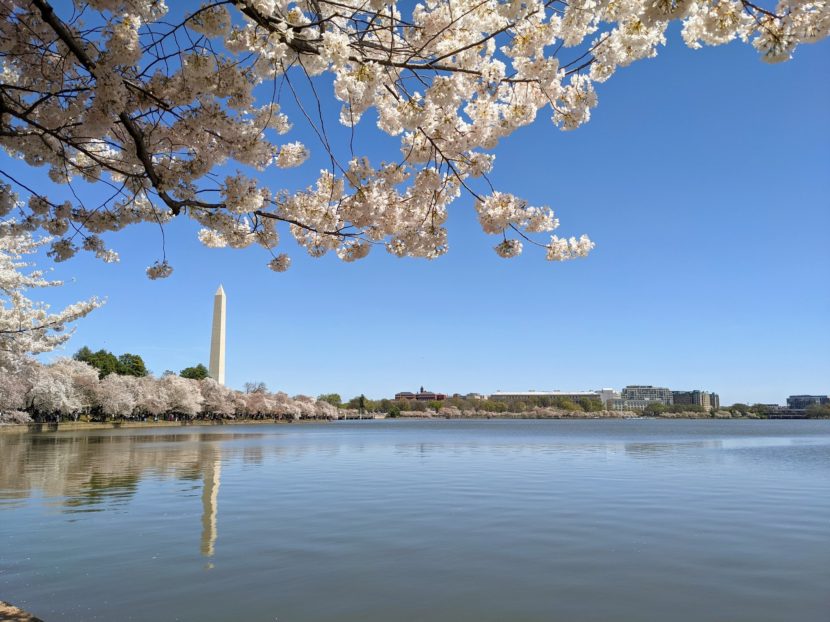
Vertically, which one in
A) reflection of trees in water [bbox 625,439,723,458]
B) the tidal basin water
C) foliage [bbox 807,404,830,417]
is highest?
the tidal basin water

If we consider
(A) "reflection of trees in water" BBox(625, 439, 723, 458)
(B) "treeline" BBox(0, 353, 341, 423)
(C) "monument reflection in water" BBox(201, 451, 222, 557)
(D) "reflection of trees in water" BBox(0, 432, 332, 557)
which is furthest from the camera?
(B) "treeline" BBox(0, 353, 341, 423)

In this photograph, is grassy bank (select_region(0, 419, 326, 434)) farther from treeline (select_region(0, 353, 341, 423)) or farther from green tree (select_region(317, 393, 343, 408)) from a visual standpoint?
green tree (select_region(317, 393, 343, 408))

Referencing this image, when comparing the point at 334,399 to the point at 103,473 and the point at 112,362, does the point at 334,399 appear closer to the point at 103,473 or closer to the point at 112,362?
the point at 112,362

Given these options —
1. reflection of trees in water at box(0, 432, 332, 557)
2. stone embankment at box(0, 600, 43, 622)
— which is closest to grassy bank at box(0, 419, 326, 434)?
reflection of trees in water at box(0, 432, 332, 557)

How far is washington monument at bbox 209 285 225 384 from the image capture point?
7969cm

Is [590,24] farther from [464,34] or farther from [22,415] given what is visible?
[22,415]

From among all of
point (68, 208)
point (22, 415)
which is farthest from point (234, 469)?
point (22, 415)

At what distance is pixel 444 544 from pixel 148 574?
13.8 feet

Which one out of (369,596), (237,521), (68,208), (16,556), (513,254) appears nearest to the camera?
(513,254)

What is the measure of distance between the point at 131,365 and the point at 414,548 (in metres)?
88.2

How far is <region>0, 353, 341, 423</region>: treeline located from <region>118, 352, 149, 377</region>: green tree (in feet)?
15.5

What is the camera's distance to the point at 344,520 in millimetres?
11102

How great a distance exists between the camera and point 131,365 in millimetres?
86625

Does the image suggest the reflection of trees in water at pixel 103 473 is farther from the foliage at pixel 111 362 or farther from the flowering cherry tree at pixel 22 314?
the foliage at pixel 111 362
